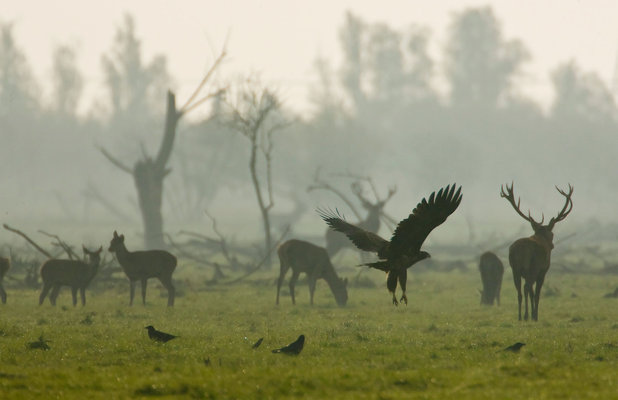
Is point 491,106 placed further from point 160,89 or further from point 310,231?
point 310,231

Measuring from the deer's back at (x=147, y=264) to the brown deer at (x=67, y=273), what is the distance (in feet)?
2.43

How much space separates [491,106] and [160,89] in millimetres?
47382

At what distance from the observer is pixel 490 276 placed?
20422 millimetres

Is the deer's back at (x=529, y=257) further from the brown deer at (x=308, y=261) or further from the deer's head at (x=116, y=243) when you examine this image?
the deer's head at (x=116, y=243)

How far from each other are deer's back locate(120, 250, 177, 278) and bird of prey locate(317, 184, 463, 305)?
845 centimetres

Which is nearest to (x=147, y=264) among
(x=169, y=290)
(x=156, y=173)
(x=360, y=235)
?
(x=169, y=290)

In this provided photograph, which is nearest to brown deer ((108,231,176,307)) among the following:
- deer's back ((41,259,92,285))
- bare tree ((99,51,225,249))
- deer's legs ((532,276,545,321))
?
→ deer's back ((41,259,92,285))

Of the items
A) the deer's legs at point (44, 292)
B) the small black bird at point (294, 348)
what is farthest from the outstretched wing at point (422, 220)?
the deer's legs at point (44, 292)

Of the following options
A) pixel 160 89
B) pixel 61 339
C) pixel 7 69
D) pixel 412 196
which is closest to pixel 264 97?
pixel 61 339

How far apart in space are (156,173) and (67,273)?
17.7 metres

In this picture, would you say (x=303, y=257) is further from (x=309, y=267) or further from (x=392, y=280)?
(x=392, y=280)

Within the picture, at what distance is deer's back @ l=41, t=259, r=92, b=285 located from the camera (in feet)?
64.2

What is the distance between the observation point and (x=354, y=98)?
364 feet

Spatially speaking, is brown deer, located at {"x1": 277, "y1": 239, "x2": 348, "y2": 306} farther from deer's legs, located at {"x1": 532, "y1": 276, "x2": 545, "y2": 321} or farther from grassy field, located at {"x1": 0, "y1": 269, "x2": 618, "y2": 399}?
deer's legs, located at {"x1": 532, "y1": 276, "x2": 545, "y2": 321}
